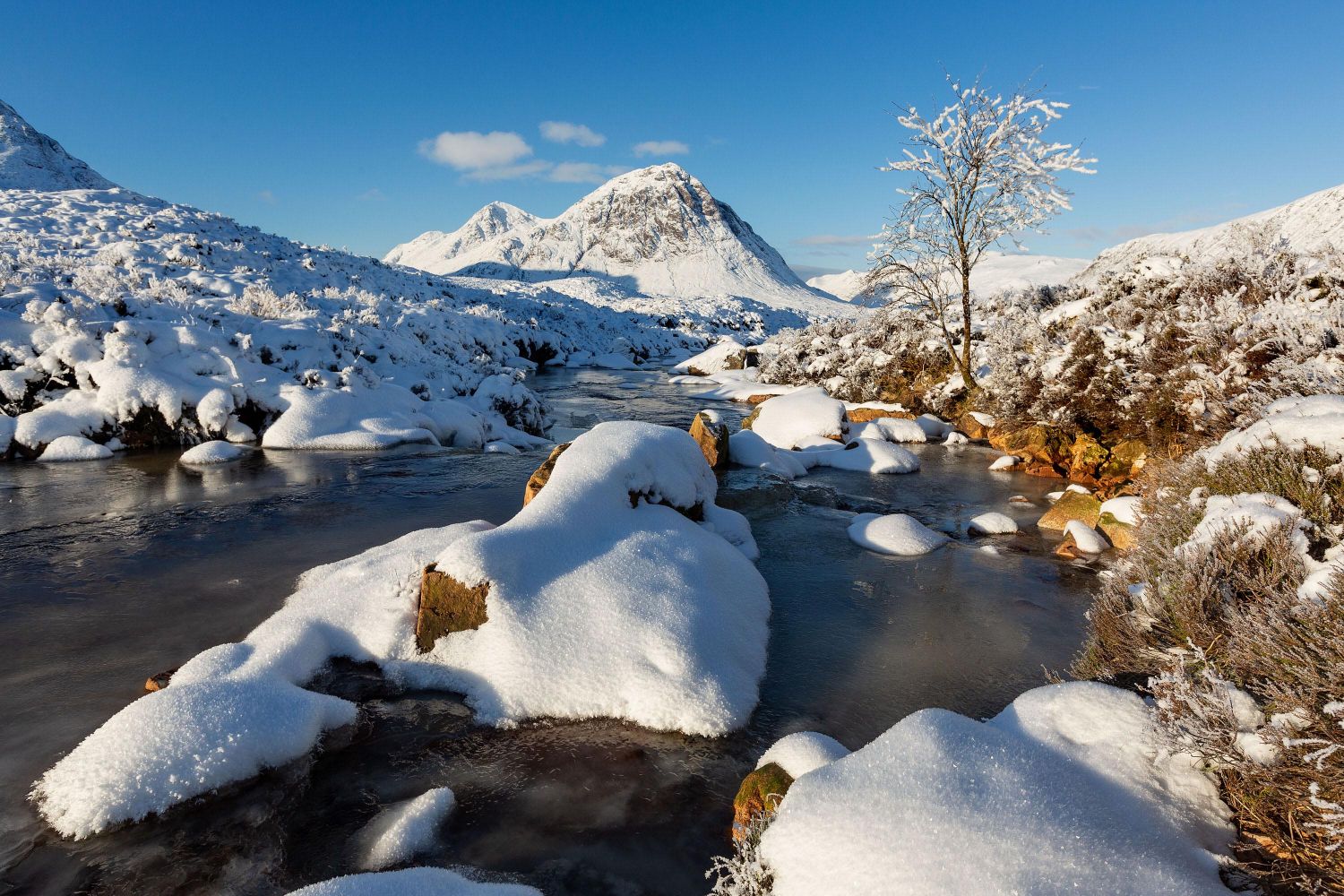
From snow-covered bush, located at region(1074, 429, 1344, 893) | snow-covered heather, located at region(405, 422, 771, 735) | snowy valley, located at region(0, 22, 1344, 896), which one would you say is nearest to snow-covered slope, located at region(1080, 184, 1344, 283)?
snowy valley, located at region(0, 22, 1344, 896)

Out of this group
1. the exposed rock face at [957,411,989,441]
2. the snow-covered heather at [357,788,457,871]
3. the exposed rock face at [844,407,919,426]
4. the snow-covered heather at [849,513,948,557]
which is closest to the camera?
the snow-covered heather at [357,788,457,871]

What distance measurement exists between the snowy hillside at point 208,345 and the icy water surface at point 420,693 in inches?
101

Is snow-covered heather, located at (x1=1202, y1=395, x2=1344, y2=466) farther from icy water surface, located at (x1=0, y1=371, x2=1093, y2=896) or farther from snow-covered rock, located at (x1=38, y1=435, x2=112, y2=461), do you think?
snow-covered rock, located at (x1=38, y1=435, x2=112, y2=461)

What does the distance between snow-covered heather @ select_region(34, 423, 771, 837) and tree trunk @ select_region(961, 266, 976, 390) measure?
1417 cm

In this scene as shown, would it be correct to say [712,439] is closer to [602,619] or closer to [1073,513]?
[1073,513]

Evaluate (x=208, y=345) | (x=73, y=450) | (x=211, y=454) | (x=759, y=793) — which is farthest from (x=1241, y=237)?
(x=73, y=450)

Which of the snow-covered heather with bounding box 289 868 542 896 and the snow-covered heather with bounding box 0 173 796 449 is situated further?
the snow-covered heather with bounding box 0 173 796 449

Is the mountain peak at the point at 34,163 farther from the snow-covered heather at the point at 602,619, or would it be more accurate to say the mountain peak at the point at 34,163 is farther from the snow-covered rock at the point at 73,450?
the snow-covered heather at the point at 602,619

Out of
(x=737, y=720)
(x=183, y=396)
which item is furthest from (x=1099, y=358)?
(x=183, y=396)

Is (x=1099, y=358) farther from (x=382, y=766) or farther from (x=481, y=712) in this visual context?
(x=382, y=766)

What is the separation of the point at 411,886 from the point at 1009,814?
2859 millimetres

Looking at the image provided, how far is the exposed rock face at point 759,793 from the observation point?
11.7ft

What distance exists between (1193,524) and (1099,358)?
10073 millimetres

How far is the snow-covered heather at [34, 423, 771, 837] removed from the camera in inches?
164
